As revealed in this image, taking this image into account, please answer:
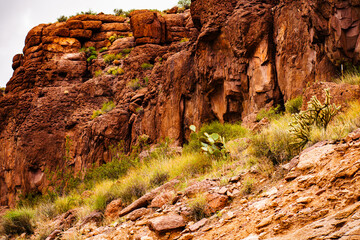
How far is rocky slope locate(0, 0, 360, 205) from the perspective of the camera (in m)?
10.7

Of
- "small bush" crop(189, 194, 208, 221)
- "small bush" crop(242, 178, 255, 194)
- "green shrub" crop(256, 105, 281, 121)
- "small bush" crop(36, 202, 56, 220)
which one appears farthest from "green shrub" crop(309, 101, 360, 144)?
"small bush" crop(36, 202, 56, 220)

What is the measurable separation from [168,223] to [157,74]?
42.6 ft

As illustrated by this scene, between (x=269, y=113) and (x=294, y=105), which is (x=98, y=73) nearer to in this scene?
(x=269, y=113)

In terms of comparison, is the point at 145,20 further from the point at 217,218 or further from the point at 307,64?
the point at 217,218

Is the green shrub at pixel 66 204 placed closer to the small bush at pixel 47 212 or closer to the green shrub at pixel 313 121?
the small bush at pixel 47 212

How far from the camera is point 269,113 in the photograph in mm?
11070

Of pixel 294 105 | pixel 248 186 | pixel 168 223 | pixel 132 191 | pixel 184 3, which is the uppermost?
pixel 184 3

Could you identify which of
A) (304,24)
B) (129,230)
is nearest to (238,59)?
(304,24)

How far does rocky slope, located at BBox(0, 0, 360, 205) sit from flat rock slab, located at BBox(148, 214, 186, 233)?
6701 mm

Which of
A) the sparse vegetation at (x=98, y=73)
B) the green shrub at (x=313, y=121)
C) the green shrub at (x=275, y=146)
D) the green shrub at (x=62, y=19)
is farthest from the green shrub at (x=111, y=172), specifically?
the green shrub at (x=62, y=19)

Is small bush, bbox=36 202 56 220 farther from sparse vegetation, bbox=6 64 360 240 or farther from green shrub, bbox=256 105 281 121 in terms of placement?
green shrub, bbox=256 105 281 121

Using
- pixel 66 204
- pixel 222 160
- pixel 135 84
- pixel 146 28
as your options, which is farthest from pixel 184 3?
pixel 222 160

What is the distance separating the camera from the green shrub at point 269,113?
35.9 feet

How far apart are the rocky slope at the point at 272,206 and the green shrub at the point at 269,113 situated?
537cm
